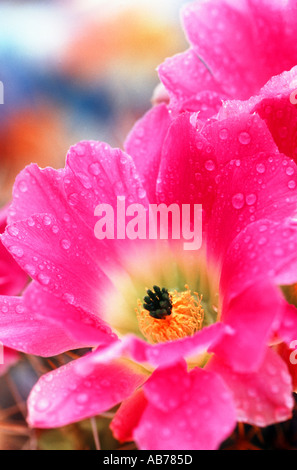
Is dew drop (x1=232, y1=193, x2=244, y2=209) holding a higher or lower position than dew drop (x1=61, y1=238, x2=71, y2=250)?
higher

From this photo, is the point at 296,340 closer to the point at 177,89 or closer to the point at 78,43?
the point at 177,89

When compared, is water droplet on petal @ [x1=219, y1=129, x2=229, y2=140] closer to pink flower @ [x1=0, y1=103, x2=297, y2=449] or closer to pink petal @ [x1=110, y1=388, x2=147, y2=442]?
pink flower @ [x1=0, y1=103, x2=297, y2=449]

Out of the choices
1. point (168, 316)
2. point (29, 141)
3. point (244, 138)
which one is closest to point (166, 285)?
point (168, 316)

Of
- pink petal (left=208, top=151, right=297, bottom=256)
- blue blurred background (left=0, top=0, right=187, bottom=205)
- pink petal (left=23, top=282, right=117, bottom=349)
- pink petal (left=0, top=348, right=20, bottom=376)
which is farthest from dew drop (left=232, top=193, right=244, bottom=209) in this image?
blue blurred background (left=0, top=0, right=187, bottom=205)

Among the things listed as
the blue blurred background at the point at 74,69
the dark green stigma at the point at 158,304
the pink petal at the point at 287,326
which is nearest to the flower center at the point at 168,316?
the dark green stigma at the point at 158,304

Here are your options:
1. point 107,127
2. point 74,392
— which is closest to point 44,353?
point 74,392
